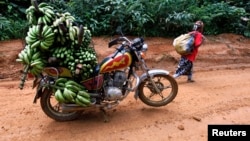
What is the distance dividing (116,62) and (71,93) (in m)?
0.86

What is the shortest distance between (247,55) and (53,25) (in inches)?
257

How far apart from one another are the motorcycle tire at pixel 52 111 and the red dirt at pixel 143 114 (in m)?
0.10

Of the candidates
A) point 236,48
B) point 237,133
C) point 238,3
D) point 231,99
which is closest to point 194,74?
point 231,99

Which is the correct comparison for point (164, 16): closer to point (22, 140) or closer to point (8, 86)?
point (8, 86)

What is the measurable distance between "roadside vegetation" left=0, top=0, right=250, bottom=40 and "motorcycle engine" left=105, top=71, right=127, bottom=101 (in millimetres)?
4045

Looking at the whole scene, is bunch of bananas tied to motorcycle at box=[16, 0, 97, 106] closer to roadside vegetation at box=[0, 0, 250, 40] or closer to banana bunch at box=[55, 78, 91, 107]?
banana bunch at box=[55, 78, 91, 107]

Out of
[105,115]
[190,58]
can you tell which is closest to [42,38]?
[105,115]

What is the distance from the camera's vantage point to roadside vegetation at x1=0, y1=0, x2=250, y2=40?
9.34 metres

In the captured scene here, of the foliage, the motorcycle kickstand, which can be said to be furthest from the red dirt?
the foliage

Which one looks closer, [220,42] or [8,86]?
[8,86]

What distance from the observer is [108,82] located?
5.38 meters

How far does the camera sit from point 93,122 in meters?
5.43

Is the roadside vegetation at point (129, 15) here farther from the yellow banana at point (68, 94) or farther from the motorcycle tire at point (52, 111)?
the yellow banana at point (68, 94)

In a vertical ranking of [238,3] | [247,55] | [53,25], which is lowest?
[247,55]
